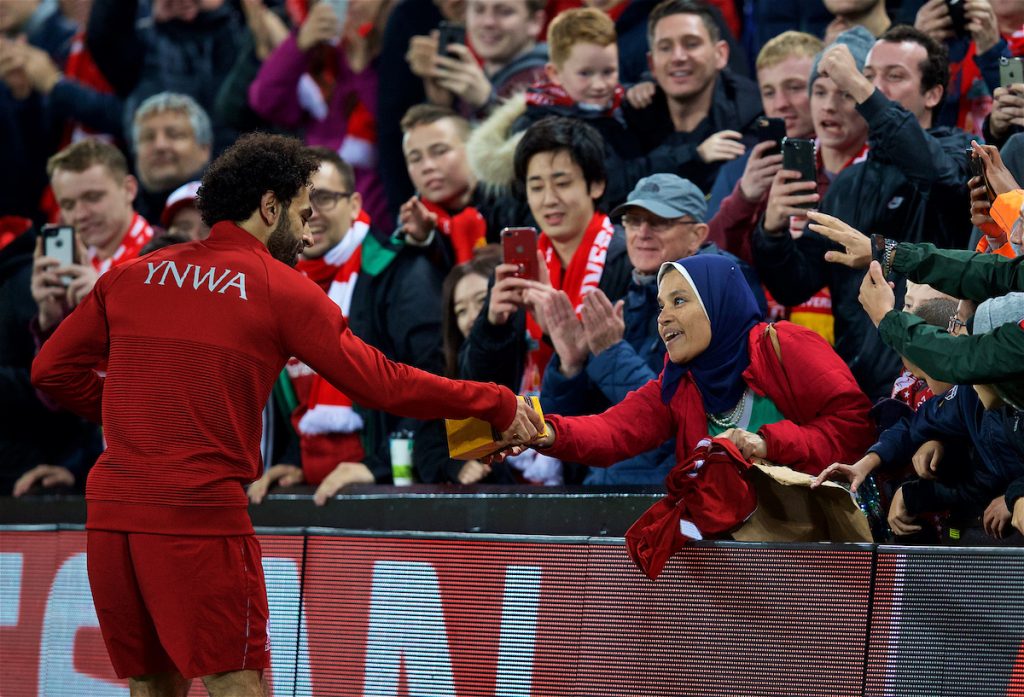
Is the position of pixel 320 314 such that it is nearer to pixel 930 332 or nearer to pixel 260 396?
pixel 260 396

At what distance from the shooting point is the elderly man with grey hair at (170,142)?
9.80 metres

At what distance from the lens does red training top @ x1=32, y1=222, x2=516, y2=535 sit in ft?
16.6

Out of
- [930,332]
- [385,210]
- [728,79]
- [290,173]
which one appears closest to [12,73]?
[385,210]

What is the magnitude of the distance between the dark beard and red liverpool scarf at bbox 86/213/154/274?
3548 mm

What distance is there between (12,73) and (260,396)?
6885 mm

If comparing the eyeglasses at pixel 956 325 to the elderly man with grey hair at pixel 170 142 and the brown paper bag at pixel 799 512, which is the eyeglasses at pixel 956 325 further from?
the elderly man with grey hair at pixel 170 142

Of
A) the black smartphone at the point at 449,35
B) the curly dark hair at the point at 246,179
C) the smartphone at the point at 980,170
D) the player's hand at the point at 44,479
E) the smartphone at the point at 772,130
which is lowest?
the player's hand at the point at 44,479

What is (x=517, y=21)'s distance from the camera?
9047 millimetres

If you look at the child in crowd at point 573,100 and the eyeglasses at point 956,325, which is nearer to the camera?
the eyeglasses at point 956,325

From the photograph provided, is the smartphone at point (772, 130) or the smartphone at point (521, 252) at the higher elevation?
the smartphone at point (772, 130)

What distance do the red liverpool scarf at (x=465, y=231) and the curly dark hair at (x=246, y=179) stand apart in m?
2.64

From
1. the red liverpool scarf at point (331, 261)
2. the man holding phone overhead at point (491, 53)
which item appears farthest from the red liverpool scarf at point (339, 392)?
the man holding phone overhead at point (491, 53)

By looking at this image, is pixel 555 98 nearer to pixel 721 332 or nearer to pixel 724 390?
pixel 721 332

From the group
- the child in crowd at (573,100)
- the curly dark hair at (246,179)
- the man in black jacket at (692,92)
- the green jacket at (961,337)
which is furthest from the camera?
the child in crowd at (573,100)
